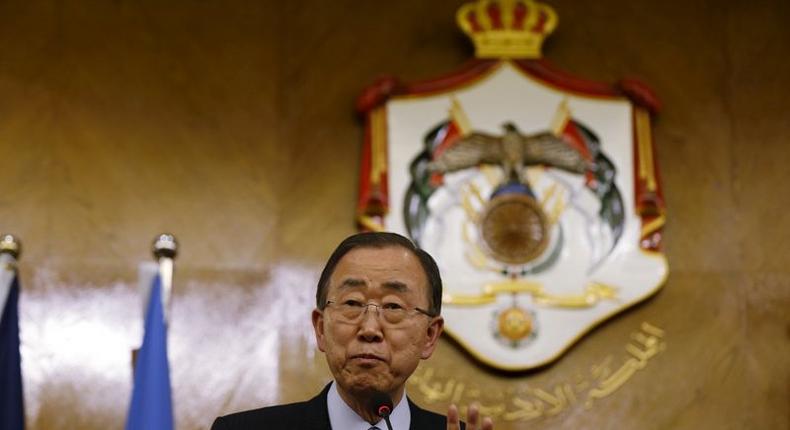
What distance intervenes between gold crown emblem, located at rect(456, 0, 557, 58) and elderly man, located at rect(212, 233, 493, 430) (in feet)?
9.37

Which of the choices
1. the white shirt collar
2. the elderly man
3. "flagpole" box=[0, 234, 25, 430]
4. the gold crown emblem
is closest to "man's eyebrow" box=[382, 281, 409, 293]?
the elderly man

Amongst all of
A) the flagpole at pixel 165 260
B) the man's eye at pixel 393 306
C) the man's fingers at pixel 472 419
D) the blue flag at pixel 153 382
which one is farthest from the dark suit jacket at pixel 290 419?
the flagpole at pixel 165 260

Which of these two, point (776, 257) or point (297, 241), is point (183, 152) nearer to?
point (297, 241)

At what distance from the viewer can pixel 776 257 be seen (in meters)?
5.58

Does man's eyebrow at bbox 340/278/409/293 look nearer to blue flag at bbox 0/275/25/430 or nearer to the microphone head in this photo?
the microphone head

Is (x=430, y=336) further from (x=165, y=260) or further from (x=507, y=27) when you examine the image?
(x=507, y=27)

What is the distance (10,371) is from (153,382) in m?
0.47

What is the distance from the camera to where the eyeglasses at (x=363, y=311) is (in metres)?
2.85

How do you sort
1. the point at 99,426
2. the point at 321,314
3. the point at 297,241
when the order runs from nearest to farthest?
the point at 321,314 < the point at 99,426 < the point at 297,241

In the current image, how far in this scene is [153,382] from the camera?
4.56 meters

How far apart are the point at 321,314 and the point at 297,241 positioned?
2596 mm

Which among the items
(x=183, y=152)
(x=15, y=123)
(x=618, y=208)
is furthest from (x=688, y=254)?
(x=15, y=123)

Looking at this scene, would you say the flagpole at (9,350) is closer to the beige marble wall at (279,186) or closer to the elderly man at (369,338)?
the beige marble wall at (279,186)

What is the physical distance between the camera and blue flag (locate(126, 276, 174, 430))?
4520mm
